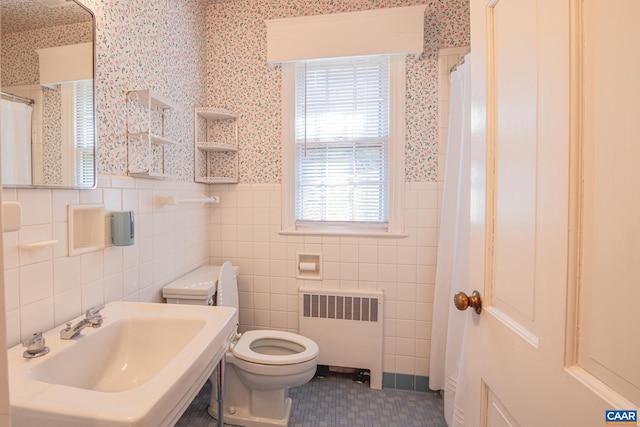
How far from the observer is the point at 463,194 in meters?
1.56

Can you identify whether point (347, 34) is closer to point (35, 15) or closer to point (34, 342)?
point (35, 15)

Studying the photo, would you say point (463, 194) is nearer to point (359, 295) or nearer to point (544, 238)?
point (359, 295)

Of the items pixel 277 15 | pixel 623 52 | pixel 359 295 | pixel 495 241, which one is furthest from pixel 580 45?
pixel 277 15

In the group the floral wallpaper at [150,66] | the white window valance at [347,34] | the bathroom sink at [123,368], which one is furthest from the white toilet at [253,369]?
the white window valance at [347,34]

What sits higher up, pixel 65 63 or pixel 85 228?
pixel 65 63

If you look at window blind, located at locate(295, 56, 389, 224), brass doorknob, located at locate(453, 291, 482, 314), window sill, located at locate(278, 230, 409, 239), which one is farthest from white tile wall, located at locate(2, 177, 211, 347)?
brass doorknob, located at locate(453, 291, 482, 314)

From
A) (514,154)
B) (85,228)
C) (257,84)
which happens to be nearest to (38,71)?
(85,228)

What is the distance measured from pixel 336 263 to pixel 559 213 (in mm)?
1520

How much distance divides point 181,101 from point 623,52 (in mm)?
1923

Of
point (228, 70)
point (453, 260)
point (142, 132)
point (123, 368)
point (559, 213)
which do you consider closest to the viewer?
point (559, 213)

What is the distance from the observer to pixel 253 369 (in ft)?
4.79

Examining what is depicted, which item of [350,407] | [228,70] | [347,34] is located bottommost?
[350,407]

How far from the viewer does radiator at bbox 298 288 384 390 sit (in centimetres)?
190

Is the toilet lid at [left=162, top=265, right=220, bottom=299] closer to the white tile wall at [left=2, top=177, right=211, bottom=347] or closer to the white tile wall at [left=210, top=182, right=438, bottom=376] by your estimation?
the white tile wall at [left=2, top=177, right=211, bottom=347]
